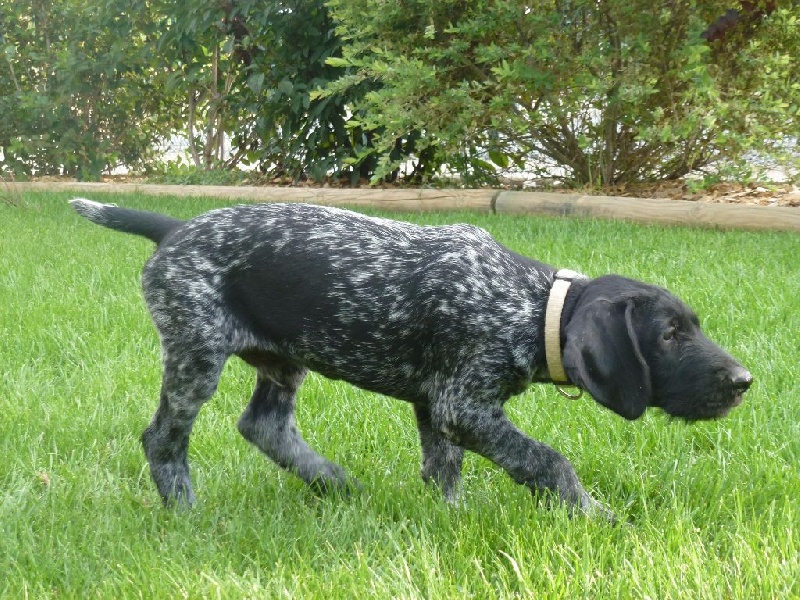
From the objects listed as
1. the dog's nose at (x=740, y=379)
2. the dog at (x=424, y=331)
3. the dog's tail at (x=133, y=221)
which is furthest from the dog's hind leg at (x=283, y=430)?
the dog's nose at (x=740, y=379)

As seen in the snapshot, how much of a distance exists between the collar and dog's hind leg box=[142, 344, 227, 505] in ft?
3.54

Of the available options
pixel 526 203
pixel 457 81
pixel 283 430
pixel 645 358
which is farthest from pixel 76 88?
pixel 645 358

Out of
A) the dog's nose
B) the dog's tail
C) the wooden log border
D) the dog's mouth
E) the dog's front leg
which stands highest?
the dog's tail

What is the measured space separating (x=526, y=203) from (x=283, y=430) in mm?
6437

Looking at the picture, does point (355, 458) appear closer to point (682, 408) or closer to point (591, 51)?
point (682, 408)

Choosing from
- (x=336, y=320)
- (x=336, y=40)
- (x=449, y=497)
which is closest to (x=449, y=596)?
(x=449, y=497)

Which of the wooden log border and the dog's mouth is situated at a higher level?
the dog's mouth

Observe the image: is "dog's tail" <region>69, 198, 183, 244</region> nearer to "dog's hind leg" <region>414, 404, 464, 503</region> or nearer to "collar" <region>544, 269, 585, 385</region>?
"dog's hind leg" <region>414, 404, 464, 503</region>

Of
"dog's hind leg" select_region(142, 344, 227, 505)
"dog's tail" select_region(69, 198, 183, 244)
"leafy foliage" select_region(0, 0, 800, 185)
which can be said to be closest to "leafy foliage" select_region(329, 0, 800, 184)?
"leafy foliage" select_region(0, 0, 800, 185)

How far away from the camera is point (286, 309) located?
127 inches

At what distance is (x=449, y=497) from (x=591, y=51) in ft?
23.6

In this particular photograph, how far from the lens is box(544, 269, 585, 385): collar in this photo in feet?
9.81

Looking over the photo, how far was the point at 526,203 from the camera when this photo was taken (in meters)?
9.63

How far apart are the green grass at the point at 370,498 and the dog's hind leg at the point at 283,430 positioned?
0.27 ft
